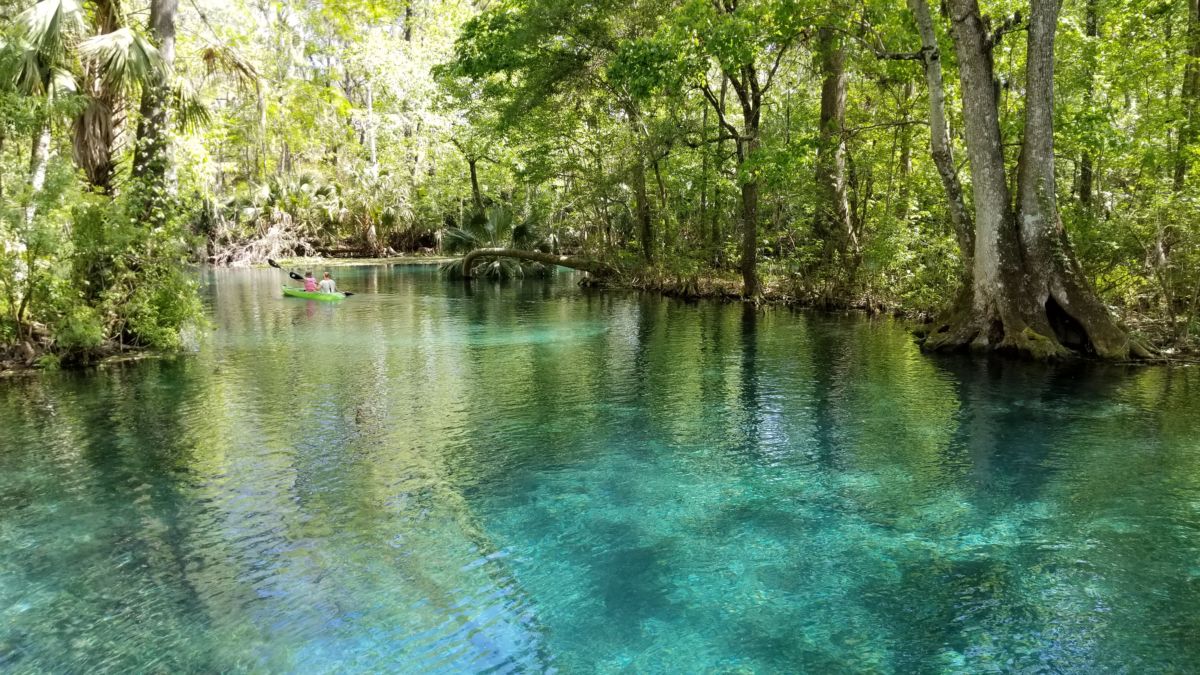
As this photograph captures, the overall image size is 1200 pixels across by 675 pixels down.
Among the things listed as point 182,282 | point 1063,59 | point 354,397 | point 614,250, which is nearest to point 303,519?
point 354,397

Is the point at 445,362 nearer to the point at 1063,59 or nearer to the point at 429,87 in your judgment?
the point at 1063,59

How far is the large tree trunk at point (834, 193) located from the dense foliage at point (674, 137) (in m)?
0.07

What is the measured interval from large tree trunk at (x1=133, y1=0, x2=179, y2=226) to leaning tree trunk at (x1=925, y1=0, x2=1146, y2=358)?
13865 mm

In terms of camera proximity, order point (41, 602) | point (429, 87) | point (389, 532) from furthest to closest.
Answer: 1. point (429, 87)
2. point (389, 532)
3. point (41, 602)

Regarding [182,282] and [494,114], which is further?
[494,114]

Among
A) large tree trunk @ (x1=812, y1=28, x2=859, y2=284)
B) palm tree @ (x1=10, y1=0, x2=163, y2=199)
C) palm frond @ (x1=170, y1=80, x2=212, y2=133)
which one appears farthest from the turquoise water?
large tree trunk @ (x1=812, y1=28, x2=859, y2=284)

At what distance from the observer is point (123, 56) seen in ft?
39.7

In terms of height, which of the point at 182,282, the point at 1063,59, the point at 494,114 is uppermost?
the point at 494,114

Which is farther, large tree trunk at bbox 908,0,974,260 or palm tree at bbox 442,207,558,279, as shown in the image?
palm tree at bbox 442,207,558,279

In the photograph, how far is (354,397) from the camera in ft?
37.5

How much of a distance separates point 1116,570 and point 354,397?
9412mm

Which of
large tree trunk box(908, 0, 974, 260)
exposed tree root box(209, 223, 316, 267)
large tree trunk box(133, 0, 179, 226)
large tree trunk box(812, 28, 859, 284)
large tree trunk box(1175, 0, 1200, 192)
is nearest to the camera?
large tree trunk box(133, 0, 179, 226)

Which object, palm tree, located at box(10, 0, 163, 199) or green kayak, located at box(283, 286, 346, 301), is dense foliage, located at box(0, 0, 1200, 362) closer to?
palm tree, located at box(10, 0, 163, 199)

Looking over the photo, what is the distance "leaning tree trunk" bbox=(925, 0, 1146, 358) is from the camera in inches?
520
